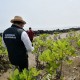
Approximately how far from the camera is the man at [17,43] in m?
6.20

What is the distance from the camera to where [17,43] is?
630 centimetres

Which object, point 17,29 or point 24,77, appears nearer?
point 24,77

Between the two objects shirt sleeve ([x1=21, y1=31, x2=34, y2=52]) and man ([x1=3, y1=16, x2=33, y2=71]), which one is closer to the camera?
shirt sleeve ([x1=21, y1=31, x2=34, y2=52])

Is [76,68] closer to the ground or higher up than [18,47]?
closer to the ground

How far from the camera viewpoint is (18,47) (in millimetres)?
6332

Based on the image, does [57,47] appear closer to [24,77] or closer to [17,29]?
[17,29]

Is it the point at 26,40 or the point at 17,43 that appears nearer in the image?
the point at 26,40

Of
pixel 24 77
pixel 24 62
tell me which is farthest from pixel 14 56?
pixel 24 77

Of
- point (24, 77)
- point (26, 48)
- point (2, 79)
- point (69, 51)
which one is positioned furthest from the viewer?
point (2, 79)

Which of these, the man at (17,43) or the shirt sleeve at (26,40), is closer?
the shirt sleeve at (26,40)

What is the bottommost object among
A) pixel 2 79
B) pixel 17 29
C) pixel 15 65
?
pixel 2 79

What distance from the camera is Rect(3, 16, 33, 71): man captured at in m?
6.20

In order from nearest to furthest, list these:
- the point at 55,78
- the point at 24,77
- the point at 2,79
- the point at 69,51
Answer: the point at 24,77
the point at 69,51
the point at 55,78
the point at 2,79

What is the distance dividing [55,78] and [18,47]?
226cm
